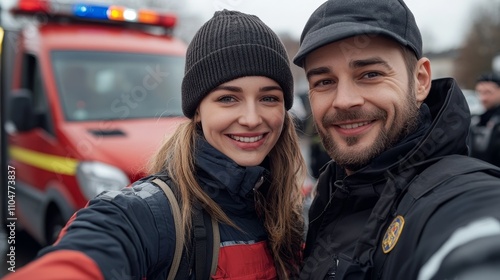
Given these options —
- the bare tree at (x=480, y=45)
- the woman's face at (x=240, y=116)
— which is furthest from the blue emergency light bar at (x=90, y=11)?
the bare tree at (x=480, y=45)

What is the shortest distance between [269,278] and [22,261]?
4.30 m

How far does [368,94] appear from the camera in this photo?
1817 mm

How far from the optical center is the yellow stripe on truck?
410 cm

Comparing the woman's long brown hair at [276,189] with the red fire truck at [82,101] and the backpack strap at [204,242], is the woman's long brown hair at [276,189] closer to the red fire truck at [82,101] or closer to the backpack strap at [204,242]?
the backpack strap at [204,242]

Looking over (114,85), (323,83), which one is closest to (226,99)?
(323,83)

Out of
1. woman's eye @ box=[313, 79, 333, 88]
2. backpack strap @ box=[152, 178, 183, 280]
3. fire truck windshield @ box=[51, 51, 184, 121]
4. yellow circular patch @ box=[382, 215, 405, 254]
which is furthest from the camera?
fire truck windshield @ box=[51, 51, 184, 121]

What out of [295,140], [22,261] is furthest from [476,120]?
[22,261]

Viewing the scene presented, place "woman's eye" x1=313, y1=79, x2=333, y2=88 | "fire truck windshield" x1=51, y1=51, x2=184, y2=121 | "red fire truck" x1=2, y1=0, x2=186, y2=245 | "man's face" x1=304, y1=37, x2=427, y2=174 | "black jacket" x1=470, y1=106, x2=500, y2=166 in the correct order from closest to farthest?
"man's face" x1=304, y1=37, x2=427, y2=174 < "woman's eye" x1=313, y1=79, x2=333, y2=88 < "red fire truck" x1=2, y1=0, x2=186, y2=245 < "fire truck windshield" x1=51, y1=51, x2=184, y2=121 < "black jacket" x1=470, y1=106, x2=500, y2=166

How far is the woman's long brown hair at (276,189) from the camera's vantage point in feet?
5.81

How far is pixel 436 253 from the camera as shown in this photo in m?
1.14

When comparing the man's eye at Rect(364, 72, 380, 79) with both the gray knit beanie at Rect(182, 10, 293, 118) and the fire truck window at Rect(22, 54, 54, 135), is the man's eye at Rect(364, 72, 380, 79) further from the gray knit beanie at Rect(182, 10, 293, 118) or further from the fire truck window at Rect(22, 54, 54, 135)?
the fire truck window at Rect(22, 54, 54, 135)

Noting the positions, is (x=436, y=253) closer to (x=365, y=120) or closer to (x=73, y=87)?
(x=365, y=120)

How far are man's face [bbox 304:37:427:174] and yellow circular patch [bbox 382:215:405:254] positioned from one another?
17.3 inches

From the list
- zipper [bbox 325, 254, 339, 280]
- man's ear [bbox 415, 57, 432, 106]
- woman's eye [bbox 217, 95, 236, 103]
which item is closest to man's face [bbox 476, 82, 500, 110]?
man's ear [bbox 415, 57, 432, 106]
